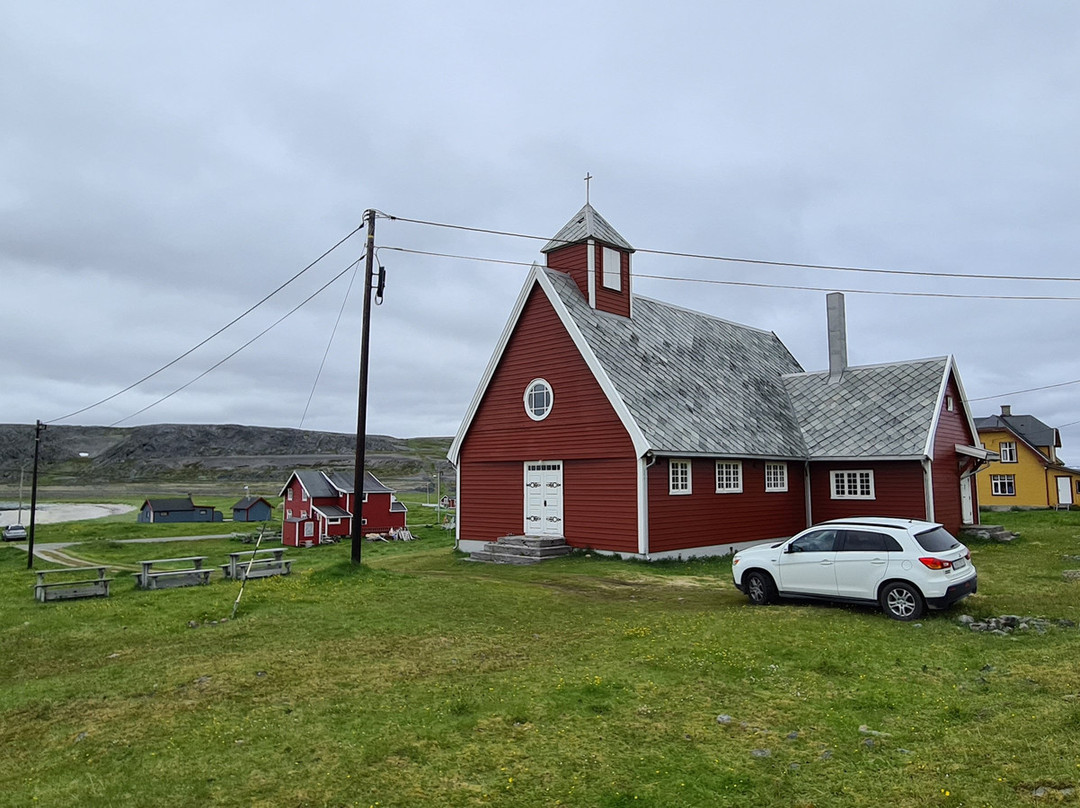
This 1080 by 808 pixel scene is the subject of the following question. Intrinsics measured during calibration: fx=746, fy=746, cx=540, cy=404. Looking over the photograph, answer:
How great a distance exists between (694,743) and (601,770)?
1.07m

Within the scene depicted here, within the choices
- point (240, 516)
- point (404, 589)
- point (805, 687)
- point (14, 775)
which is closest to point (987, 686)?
point (805, 687)

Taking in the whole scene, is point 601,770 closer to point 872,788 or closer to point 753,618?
point 872,788

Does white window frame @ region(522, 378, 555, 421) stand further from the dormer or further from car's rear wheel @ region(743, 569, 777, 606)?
car's rear wheel @ region(743, 569, 777, 606)

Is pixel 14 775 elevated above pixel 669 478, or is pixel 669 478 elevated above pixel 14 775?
pixel 669 478

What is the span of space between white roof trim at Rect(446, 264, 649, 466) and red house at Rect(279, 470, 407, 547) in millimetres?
32366

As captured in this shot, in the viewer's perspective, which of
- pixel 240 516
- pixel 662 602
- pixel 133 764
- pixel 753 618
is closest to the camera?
pixel 133 764

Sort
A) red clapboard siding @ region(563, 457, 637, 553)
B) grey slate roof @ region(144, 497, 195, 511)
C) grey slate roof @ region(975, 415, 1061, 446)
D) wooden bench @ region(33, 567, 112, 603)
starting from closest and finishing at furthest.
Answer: wooden bench @ region(33, 567, 112, 603)
red clapboard siding @ region(563, 457, 637, 553)
grey slate roof @ region(975, 415, 1061, 446)
grey slate roof @ region(144, 497, 195, 511)

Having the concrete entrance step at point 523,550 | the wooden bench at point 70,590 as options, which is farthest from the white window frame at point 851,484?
the wooden bench at point 70,590

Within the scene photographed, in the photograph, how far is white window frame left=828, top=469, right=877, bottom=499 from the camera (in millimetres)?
27312

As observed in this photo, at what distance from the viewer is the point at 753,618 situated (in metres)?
12.5

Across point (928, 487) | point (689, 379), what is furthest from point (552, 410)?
point (928, 487)

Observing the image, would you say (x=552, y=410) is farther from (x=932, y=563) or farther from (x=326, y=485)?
(x=326, y=485)

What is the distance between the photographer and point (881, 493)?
2703 cm

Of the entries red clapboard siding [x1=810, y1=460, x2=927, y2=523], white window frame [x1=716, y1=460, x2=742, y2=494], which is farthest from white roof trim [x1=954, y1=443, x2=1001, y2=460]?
white window frame [x1=716, y1=460, x2=742, y2=494]
